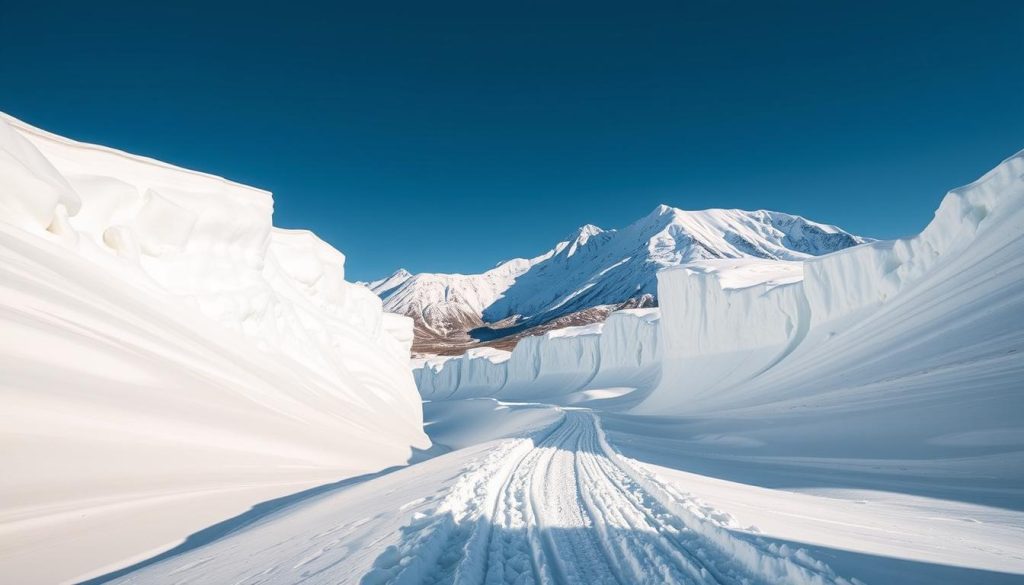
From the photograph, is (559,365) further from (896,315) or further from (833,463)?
(833,463)

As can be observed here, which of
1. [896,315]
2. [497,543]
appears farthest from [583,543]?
[896,315]

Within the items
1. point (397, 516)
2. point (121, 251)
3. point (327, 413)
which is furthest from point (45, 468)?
point (327, 413)

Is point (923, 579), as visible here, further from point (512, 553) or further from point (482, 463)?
point (482, 463)

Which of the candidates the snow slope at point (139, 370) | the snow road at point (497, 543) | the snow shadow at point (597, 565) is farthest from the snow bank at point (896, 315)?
the snow slope at point (139, 370)

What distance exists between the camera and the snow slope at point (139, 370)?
204 inches

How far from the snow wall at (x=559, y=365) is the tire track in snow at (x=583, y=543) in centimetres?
3467

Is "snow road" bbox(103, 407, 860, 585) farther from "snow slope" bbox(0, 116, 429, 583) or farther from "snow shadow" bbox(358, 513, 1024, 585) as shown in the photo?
"snow slope" bbox(0, 116, 429, 583)

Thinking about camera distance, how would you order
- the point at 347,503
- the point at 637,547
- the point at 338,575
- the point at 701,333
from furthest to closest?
the point at 701,333, the point at 347,503, the point at 637,547, the point at 338,575

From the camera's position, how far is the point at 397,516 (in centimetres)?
498

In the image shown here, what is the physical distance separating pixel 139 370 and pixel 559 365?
52.4m

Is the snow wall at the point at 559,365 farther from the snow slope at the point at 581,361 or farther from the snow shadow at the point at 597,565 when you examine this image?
the snow shadow at the point at 597,565

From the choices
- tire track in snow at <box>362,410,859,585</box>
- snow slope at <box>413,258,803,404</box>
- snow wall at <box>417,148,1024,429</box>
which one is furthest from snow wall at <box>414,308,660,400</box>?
tire track in snow at <box>362,410,859,585</box>

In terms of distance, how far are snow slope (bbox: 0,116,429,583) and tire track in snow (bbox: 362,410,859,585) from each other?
371 centimetres

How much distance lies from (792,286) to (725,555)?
19791 millimetres
